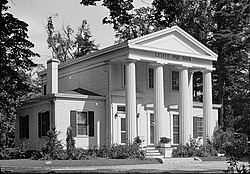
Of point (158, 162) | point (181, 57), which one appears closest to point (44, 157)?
point (158, 162)

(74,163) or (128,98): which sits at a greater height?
(128,98)

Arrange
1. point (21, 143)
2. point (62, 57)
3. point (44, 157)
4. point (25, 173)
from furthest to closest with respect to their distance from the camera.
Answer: point (62, 57) → point (21, 143) → point (44, 157) → point (25, 173)

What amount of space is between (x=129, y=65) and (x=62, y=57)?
2972cm

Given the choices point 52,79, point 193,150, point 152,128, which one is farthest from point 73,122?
point 193,150

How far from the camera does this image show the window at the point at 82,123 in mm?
33000

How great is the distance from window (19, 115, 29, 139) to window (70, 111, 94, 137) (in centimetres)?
571

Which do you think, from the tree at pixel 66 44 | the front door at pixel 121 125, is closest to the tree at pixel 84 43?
the tree at pixel 66 44

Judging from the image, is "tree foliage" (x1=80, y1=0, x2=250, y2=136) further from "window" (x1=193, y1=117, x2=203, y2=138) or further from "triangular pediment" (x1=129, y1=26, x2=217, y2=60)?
"triangular pediment" (x1=129, y1=26, x2=217, y2=60)

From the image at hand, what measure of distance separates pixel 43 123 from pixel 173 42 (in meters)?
11.2

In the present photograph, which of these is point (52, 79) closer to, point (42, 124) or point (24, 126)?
point (42, 124)

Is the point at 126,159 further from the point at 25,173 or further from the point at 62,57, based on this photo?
the point at 62,57

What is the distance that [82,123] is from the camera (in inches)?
1323

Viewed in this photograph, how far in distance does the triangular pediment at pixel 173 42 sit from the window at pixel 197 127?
5285mm

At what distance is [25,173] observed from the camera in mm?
19672
